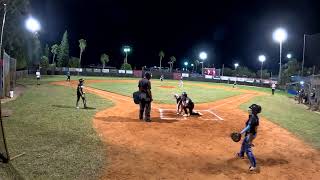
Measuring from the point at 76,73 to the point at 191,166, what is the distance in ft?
215

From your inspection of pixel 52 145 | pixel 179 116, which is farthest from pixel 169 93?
pixel 52 145

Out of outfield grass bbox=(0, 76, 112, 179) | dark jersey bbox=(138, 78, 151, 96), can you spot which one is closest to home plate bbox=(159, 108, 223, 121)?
dark jersey bbox=(138, 78, 151, 96)

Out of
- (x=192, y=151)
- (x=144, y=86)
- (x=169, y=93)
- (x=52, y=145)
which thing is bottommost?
(x=192, y=151)

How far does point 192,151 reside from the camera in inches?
492

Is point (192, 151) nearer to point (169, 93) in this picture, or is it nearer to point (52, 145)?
point (52, 145)

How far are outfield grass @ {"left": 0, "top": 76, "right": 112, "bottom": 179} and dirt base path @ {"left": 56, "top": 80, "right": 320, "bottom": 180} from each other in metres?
0.61

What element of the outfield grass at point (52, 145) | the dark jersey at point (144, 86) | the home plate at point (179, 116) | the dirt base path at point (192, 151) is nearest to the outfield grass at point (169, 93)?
the home plate at point (179, 116)

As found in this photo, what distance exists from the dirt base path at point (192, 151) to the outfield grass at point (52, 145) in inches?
24.1

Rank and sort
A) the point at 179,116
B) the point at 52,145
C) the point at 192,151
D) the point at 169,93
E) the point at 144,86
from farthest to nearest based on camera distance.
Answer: the point at 169,93
the point at 179,116
the point at 144,86
the point at 192,151
the point at 52,145

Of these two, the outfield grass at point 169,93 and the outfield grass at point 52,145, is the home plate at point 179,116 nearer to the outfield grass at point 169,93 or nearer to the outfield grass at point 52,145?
the outfield grass at point 52,145

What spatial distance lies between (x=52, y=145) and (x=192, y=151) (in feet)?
16.7

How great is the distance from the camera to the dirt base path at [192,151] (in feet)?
33.5

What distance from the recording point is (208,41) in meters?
142

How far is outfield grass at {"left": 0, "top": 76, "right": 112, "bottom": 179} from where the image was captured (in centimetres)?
935
